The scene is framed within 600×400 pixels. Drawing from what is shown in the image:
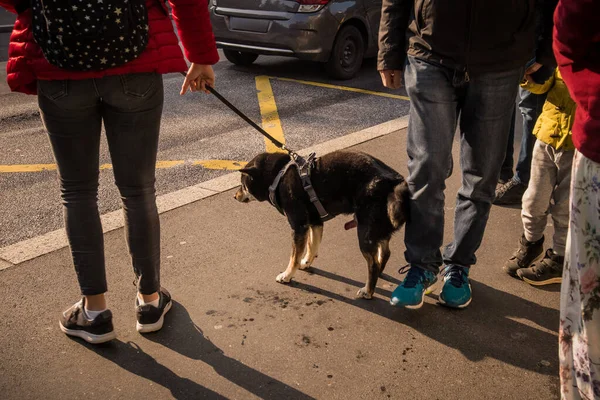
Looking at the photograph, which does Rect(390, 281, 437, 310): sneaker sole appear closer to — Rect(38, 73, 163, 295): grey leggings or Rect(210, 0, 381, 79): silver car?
Rect(38, 73, 163, 295): grey leggings

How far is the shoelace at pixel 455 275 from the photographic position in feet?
11.6

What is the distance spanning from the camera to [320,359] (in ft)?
10.2

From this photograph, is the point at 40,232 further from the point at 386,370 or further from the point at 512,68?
the point at 512,68

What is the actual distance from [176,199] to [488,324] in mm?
2525

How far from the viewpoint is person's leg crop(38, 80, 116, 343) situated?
9.09 ft

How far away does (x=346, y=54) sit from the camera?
31.9ft

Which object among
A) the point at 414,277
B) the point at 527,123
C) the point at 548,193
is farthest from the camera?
the point at 527,123

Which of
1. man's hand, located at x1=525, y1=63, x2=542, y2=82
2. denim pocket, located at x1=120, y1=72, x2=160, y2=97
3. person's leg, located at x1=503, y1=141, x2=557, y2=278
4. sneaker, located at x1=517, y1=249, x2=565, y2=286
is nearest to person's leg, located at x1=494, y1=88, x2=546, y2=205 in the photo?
person's leg, located at x1=503, y1=141, x2=557, y2=278

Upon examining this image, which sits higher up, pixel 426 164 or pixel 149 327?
pixel 426 164

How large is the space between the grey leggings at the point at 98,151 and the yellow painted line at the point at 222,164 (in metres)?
2.64

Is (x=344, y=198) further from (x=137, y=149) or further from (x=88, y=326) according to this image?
(x=88, y=326)

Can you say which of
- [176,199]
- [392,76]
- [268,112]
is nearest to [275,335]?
[392,76]

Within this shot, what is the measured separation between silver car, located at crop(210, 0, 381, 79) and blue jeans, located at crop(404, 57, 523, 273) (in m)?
6.06

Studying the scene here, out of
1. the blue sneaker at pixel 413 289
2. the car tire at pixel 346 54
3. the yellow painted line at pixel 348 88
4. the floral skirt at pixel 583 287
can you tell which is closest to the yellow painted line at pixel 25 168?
the blue sneaker at pixel 413 289
